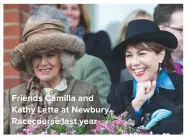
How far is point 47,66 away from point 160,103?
782mm

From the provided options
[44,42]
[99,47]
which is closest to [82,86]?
[44,42]

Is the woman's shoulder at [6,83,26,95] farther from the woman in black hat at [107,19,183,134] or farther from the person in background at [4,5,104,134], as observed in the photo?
the woman in black hat at [107,19,183,134]

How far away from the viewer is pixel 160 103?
4.02m

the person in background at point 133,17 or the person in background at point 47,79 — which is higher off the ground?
the person in background at point 133,17

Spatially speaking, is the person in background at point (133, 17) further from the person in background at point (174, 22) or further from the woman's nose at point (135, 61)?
the woman's nose at point (135, 61)

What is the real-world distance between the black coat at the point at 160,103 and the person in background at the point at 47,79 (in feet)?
0.48

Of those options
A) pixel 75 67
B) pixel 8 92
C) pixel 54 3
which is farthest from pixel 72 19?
pixel 8 92

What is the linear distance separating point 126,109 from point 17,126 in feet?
2.34

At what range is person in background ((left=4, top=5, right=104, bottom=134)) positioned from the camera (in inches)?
161

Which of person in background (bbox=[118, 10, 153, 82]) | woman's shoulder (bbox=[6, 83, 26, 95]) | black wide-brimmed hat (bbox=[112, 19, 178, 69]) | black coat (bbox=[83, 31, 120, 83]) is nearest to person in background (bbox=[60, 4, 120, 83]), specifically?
black coat (bbox=[83, 31, 120, 83])

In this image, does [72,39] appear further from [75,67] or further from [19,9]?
[19,9]

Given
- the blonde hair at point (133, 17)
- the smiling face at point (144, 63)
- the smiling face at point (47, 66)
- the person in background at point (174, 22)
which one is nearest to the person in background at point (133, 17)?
the blonde hair at point (133, 17)

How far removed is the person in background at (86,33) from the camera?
4758 mm

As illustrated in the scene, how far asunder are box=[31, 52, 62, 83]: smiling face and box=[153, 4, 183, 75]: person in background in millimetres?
814
